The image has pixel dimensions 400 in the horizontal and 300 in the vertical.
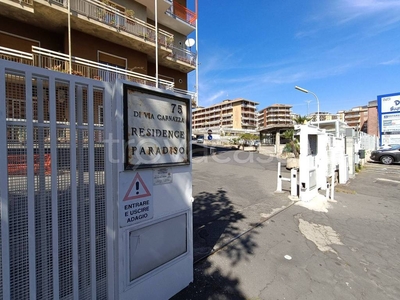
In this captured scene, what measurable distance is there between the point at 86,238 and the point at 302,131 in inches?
231

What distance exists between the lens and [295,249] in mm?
3355

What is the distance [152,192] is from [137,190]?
0.60 ft

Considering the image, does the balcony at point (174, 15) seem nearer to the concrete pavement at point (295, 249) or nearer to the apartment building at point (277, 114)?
the concrete pavement at point (295, 249)

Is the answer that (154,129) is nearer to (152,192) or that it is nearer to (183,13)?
(152,192)

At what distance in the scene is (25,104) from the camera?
1.48 meters

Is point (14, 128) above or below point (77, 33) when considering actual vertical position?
below

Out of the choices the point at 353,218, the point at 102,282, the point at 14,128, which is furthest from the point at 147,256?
the point at 353,218

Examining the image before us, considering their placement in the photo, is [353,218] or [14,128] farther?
[353,218]

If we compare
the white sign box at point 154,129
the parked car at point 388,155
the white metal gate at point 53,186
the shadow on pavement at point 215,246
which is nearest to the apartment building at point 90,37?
the white metal gate at point 53,186

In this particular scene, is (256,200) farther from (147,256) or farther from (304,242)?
(147,256)

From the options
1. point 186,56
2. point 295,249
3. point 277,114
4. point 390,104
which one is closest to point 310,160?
point 295,249

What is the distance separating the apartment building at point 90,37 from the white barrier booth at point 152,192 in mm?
7269

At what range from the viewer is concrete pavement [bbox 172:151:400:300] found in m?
2.47

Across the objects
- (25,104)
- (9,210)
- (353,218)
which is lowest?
(353,218)
